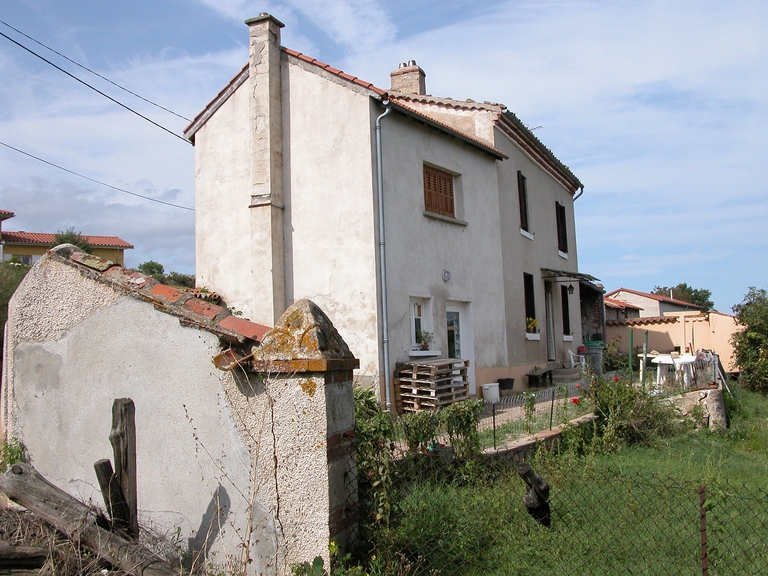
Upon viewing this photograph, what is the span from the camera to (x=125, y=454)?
3742 mm

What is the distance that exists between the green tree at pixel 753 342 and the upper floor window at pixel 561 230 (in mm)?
5432

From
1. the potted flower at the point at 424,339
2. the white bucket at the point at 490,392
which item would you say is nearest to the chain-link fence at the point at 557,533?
the potted flower at the point at 424,339

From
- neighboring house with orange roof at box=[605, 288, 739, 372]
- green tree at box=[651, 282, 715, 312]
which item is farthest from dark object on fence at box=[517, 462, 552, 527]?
green tree at box=[651, 282, 715, 312]

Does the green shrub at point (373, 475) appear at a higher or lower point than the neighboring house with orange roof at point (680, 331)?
lower

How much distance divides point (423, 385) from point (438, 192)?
14.1ft

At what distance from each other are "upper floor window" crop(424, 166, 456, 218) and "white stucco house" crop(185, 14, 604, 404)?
0.14ft

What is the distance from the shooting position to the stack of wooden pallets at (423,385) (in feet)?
36.4

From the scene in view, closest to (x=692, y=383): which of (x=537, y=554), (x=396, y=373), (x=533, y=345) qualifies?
(x=533, y=345)

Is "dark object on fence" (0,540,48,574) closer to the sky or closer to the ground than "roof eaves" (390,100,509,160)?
closer to the ground

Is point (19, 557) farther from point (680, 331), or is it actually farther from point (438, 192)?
point (680, 331)

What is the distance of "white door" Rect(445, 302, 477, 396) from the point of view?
44.4ft

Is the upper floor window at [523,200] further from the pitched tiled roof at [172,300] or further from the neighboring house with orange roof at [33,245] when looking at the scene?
the neighboring house with orange roof at [33,245]

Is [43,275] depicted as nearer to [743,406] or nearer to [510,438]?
[510,438]

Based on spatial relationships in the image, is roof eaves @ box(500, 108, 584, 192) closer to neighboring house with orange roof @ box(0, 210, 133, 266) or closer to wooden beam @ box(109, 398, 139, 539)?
wooden beam @ box(109, 398, 139, 539)
